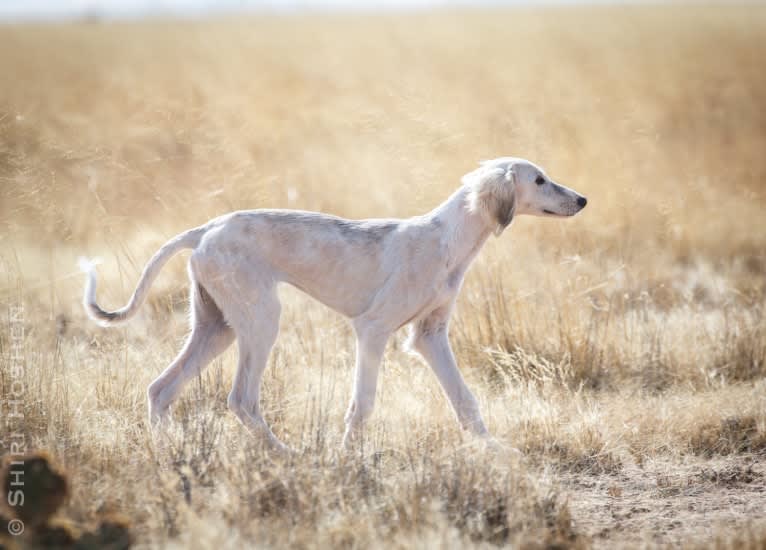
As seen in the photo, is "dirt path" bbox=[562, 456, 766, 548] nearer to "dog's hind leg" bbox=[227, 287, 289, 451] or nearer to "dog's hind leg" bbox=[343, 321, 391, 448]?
"dog's hind leg" bbox=[343, 321, 391, 448]

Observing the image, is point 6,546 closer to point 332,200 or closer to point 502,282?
point 502,282

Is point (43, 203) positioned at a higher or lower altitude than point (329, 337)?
higher

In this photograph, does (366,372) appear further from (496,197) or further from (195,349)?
(496,197)

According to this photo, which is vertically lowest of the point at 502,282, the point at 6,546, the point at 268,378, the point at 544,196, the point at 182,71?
the point at 6,546

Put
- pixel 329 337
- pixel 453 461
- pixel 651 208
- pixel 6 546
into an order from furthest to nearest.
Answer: pixel 651 208
pixel 329 337
pixel 453 461
pixel 6 546

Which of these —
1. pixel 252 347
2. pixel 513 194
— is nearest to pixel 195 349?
pixel 252 347

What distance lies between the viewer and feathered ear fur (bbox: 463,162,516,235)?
6.13 metres

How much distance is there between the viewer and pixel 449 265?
6.11 meters

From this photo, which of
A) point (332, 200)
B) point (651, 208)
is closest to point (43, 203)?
point (332, 200)

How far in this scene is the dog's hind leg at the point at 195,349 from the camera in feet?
19.6

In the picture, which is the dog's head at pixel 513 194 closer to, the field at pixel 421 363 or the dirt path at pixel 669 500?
the field at pixel 421 363

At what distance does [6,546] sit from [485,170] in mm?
3890

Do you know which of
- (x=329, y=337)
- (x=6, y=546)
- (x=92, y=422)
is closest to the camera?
(x=6, y=546)

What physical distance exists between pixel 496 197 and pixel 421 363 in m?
2.08
